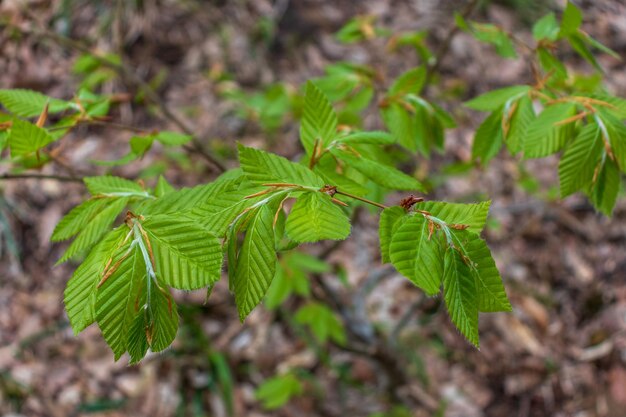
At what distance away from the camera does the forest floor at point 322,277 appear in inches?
98.0

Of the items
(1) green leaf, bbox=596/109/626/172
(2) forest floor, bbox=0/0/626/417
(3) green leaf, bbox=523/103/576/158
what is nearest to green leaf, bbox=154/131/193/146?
(3) green leaf, bbox=523/103/576/158

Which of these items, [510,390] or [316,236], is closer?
[316,236]

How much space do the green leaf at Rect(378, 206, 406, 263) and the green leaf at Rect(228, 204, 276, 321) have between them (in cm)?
17

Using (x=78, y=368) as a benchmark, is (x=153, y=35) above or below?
above

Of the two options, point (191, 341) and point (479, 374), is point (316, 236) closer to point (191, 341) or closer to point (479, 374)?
point (191, 341)

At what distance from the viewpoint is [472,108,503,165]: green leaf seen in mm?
1147

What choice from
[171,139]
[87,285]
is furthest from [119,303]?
[171,139]

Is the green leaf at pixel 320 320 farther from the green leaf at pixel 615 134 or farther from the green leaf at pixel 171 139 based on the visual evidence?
the green leaf at pixel 615 134

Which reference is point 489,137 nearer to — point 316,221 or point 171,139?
point 316,221

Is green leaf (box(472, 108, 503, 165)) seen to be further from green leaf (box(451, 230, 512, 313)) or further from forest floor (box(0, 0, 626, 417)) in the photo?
forest floor (box(0, 0, 626, 417))

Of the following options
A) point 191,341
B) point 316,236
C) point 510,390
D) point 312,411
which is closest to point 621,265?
point 510,390

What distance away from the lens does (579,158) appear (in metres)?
0.94

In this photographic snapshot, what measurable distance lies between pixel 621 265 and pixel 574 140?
227 centimetres

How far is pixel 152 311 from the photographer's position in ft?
2.19
